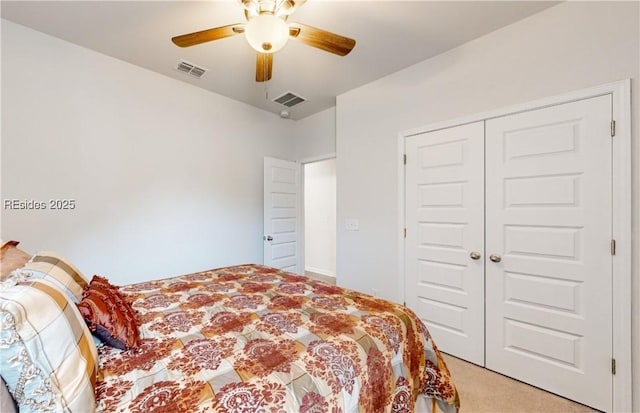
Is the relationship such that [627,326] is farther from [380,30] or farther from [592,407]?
[380,30]

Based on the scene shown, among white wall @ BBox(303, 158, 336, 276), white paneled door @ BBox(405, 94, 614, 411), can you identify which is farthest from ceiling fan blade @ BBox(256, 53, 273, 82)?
white wall @ BBox(303, 158, 336, 276)

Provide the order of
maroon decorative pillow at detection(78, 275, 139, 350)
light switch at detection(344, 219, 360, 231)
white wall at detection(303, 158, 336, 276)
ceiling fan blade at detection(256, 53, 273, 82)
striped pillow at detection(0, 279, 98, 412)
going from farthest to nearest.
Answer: white wall at detection(303, 158, 336, 276) → light switch at detection(344, 219, 360, 231) → ceiling fan blade at detection(256, 53, 273, 82) → maroon decorative pillow at detection(78, 275, 139, 350) → striped pillow at detection(0, 279, 98, 412)

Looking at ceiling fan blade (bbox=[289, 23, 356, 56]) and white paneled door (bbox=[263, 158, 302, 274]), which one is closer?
ceiling fan blade (bbox=[289, 23, 356, 56])

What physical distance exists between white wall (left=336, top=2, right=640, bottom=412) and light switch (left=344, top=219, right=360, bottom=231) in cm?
5

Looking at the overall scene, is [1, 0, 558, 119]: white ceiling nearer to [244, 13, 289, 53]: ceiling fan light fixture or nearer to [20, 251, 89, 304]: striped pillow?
[244, 13, 289, 53]: ceiling fan light fixture

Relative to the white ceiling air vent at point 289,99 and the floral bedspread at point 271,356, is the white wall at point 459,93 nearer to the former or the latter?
the white ceiling air vent at point 289,99

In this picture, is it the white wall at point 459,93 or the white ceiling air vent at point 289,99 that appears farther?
the white ceiling air vent at point 289,99

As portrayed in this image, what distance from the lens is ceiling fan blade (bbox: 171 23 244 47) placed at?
1.62 m

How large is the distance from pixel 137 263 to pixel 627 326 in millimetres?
3898

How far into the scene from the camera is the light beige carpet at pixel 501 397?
1736 millimetres

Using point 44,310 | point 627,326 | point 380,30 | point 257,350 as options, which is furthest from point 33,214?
point 627,326

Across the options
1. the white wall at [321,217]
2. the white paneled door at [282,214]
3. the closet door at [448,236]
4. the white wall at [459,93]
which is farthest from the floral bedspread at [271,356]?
the white wall at [321,217]

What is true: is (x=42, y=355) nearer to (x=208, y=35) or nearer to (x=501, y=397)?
(x=208, y=35)

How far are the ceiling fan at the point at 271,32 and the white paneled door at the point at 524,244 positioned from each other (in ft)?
4.51
